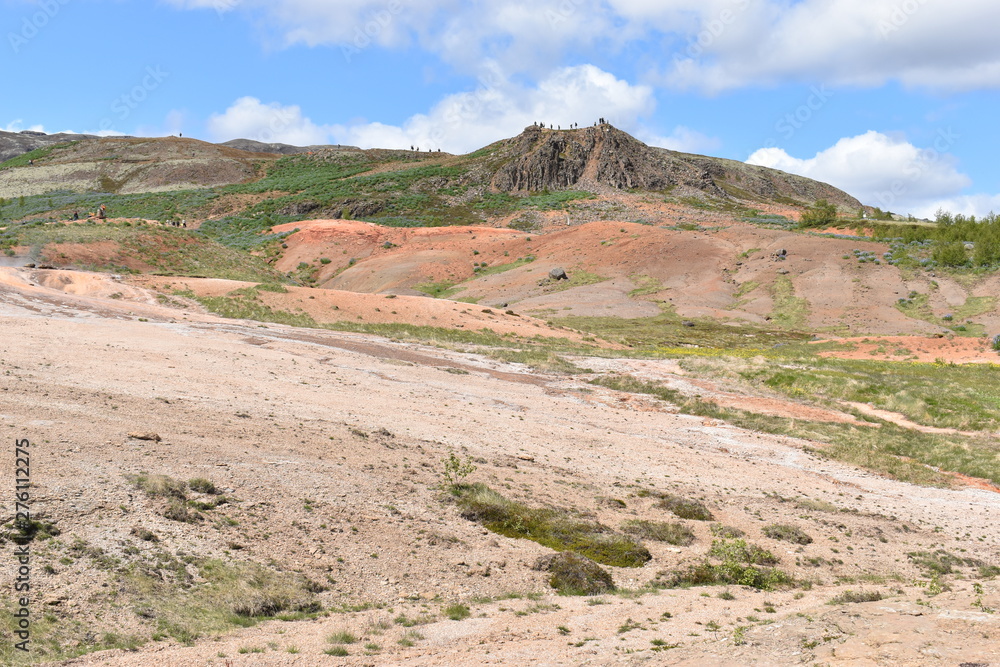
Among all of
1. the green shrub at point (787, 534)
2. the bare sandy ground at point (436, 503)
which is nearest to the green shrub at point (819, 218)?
the bare sandy ground at point (436, 503)

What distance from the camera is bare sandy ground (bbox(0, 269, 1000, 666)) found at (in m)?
10.3

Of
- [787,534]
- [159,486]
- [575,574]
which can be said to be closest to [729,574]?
[575,574]

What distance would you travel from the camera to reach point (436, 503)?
16.3 metres

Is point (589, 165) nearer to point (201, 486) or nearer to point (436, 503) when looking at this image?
point (436, 503)

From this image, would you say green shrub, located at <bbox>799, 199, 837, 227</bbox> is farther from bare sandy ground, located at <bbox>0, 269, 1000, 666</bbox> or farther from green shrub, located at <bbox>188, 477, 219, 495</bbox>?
green shrub, located at <bbox>188, 477, 219, 495</bbox>

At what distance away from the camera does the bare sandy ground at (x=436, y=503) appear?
33.8 feet

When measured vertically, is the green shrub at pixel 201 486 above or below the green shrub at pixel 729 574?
above

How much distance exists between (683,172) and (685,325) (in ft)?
247

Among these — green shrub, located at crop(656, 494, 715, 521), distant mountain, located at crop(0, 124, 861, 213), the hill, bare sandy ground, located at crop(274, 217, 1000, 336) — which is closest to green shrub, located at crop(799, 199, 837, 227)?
bare sandy ground, located at crop(274, 217, 1000, 336)

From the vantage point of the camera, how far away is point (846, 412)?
31031 millimetres

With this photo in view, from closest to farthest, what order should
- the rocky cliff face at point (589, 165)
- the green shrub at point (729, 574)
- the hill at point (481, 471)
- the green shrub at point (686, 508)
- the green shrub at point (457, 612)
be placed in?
the hill at point (481, 471) < the green shrub at point (457, 612) < the green shrub at point (729, 574) < the green shrub at point (686, 508) < the rocky cliff face at point (589, 165)

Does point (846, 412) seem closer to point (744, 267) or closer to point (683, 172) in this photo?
point (744, 267)

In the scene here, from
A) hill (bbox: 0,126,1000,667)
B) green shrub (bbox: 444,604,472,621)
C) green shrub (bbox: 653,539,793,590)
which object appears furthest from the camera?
green shrub (bbox: 653,539,793,590)

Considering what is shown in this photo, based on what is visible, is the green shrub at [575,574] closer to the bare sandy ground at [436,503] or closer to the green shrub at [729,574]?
the bare sandy ground at [436,503]
